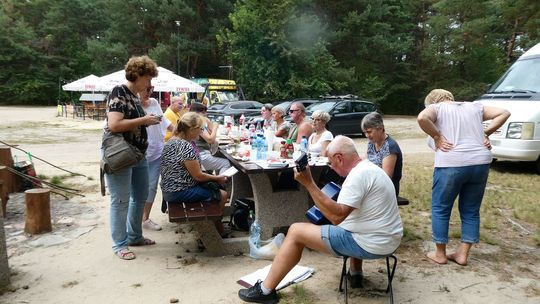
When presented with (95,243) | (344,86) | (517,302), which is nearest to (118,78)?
(95,243)

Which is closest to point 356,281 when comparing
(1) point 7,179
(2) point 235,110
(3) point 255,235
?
(3) point 255,235

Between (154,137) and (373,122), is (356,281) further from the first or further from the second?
(154,137)

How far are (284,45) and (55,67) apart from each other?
28.2 metres

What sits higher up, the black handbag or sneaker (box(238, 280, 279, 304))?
the black handbag

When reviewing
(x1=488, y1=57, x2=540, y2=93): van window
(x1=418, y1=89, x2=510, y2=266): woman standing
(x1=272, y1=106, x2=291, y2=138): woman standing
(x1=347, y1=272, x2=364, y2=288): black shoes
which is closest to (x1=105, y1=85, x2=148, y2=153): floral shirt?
(x1=347, y1=272, x2=364, y2=288): black shoes

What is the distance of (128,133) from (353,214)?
2.08m

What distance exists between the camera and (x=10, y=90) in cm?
3788

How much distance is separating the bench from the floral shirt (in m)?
0.65

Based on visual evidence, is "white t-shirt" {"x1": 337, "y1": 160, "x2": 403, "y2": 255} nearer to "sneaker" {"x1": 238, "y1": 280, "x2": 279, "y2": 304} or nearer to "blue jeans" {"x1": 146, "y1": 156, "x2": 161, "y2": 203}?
"sneaker" {"x1": 238, "y1": 280, "x2": 279, "y2": 304}

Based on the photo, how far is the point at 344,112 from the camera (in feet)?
45.3

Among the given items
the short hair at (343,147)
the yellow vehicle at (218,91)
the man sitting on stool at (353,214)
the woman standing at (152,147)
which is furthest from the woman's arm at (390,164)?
the yellow vehicle at (218,91)

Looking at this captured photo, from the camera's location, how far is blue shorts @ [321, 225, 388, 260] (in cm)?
269

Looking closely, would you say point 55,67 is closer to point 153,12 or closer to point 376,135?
point 153,12

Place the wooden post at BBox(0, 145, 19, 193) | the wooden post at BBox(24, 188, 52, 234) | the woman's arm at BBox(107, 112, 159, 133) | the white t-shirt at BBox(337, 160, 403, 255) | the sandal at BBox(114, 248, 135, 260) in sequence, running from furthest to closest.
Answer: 1. the wooden post at BBox(0, 145, 19, 193)
2. the wooden post at BBox(24, 188, 52, 234)
3. the sandal at BBox(114, 248, 135, 260)
4. the woman's arm at BBox(107, 112, 159, 133)
5. the white t-shirt at BBox(337, 160, 403, 255)
